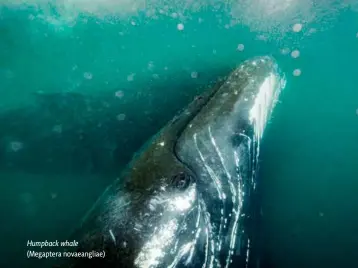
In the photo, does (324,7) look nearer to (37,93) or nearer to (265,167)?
(265,167)

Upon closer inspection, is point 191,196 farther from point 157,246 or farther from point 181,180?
point 157,246

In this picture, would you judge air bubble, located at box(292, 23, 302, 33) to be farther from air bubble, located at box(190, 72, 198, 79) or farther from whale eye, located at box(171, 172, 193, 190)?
whale eye, located at box(171, 172, 193, 190)

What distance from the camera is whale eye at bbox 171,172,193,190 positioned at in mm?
4512

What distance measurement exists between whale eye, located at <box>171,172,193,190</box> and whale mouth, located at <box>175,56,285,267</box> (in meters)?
0.24

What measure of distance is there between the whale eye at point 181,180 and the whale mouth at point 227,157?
0.79ft

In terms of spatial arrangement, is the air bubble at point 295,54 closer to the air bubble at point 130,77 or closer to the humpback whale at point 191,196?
the humpback whale at point 191,196

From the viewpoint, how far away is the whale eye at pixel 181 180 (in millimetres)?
4512

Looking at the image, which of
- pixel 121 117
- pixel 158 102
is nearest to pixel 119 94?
pixel 121 117

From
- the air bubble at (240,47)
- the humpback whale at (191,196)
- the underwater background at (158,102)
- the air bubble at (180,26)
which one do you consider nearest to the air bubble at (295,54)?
the underwater background at (158,102)

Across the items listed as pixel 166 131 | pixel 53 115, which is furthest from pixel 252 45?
pixel 53 115

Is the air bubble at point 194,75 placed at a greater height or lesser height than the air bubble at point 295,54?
greater

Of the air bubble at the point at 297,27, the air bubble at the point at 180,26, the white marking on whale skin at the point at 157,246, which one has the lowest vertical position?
the white marking on whale skin at the point at 157,246

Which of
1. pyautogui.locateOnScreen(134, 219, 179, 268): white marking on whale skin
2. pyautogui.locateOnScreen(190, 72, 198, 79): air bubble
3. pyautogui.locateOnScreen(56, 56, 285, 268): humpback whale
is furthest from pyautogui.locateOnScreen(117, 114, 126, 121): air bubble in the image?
pyautogui.locateOnScreen(134, 219, 179, 268): white marking on whale skin

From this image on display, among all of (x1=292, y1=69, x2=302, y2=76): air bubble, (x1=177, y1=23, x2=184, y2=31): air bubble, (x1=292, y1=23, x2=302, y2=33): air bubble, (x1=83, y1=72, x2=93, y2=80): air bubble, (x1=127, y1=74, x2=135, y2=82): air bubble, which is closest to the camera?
(x1=292, y1=69, x2=302, y2=76): air bubble
